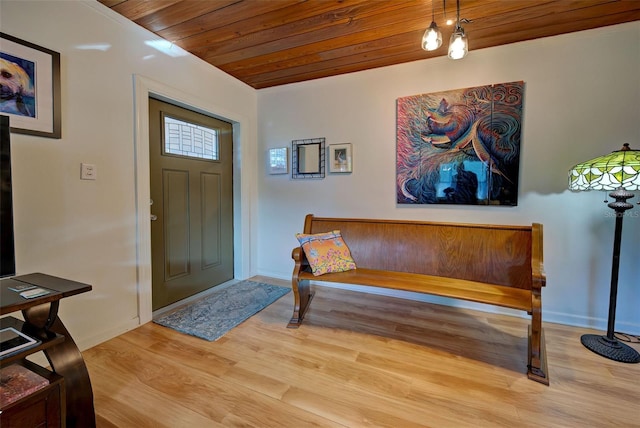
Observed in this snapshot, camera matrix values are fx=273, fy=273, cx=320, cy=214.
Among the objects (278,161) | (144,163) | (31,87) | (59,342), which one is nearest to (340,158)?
(278,161)

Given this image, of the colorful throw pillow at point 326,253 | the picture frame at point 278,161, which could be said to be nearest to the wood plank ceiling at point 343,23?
the picture frame at point 278,161

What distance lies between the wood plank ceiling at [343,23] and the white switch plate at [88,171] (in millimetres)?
1130

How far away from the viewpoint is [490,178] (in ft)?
7.80

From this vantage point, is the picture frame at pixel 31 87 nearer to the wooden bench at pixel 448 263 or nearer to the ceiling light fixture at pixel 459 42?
the wooden bench at pixel 448 263

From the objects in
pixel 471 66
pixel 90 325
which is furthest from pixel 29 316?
pixel 471 66

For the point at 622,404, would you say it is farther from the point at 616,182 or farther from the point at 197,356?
the point at 197,356

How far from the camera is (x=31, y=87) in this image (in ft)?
5.14

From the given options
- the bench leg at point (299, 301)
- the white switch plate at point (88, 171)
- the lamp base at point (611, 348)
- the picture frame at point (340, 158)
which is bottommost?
the lamp base at point (611, 348)

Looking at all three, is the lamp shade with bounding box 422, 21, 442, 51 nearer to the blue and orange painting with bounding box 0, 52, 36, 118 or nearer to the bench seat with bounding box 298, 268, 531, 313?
the bench seat with bounding box 298, 268, 531, 313

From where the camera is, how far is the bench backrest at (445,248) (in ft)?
6.55

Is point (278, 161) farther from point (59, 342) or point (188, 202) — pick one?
point (59, 342)

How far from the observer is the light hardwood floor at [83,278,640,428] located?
1.32m

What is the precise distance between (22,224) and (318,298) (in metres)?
2.23

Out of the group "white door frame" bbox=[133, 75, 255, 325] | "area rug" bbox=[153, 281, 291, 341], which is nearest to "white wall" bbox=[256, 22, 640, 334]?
"area rug" bbox=[153, 281, 291, 341]
